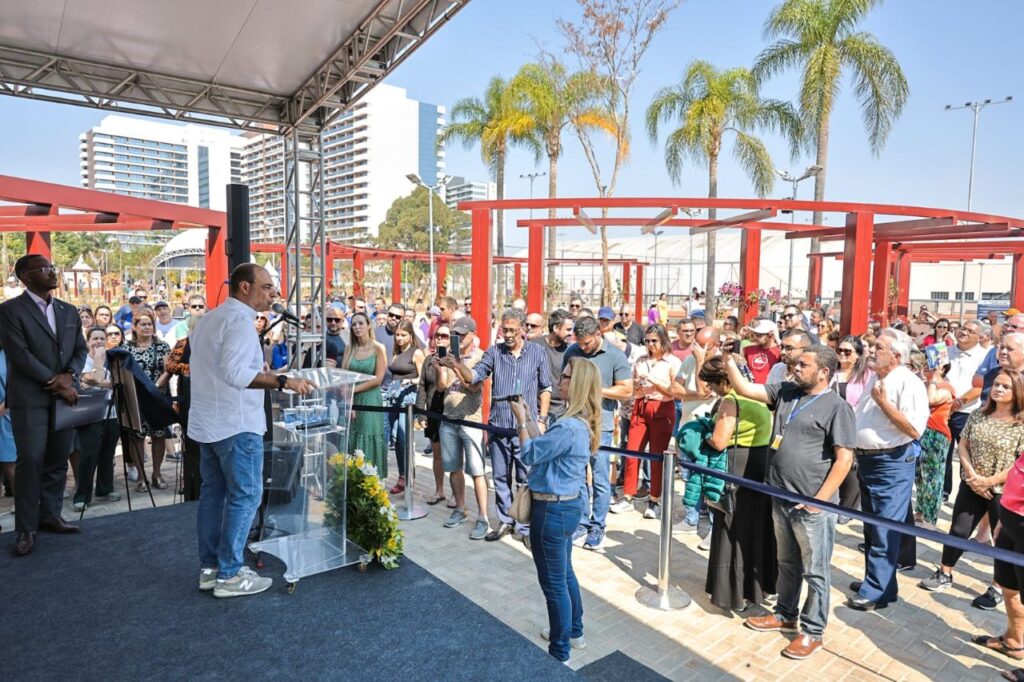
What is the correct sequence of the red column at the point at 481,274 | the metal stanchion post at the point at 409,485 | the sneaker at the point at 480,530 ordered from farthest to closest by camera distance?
the red column at the point at 481,274, the metal stanchion post at the point at 409,485, the sneaker at the point at 480,530

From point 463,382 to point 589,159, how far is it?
18.2 m

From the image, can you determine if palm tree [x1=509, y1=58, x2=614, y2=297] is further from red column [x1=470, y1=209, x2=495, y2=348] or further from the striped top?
the striped top

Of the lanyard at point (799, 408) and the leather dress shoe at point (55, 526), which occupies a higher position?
the lanyard at point (799, 408)

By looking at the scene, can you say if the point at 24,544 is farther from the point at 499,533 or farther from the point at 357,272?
the point at 357,272

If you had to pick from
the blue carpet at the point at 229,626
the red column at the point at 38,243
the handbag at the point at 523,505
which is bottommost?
the blue carpet at the point at 229,626

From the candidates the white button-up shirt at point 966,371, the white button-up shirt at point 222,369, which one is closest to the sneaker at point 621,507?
the white button-up shirt at point 966,371

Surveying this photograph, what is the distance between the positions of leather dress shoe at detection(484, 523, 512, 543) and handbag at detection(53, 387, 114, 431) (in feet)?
9.83

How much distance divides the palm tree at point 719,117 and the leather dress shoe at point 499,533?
2000cm

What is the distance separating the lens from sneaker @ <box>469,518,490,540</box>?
5.27m

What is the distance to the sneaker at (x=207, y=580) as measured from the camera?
11.6ft

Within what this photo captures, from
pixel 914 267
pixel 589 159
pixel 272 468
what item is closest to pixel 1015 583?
pixel 272 468

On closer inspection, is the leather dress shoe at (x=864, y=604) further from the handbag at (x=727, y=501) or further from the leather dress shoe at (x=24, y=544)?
the leather dress shoe at (x=24, y=544)

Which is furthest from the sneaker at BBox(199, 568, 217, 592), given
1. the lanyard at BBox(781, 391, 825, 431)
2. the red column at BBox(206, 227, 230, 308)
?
the red column at BBox(206, 227, 230, 308)

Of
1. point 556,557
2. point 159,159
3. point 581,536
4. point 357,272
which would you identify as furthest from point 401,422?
point 159,159
